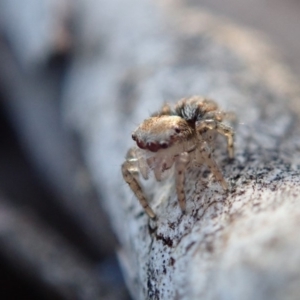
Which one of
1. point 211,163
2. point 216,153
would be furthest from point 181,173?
point 216,153

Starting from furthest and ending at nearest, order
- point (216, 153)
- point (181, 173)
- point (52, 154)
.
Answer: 1. point (52, 154)
2. point (216, 153)
3. point (181, 173)

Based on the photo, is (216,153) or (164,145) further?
(216,153)

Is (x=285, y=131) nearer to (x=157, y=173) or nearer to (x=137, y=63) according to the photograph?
(x=157, y=173)

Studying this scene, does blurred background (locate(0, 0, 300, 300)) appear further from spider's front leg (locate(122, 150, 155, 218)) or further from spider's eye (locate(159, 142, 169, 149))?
spider's eye (locate(159, 142, 169, 149))

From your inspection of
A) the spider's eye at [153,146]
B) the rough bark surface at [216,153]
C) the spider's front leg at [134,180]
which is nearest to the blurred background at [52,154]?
the rough bark surface at [216,153]

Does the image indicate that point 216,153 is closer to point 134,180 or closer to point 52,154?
point 134,180

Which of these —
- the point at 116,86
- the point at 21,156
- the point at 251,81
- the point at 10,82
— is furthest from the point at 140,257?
the point at 10,82
